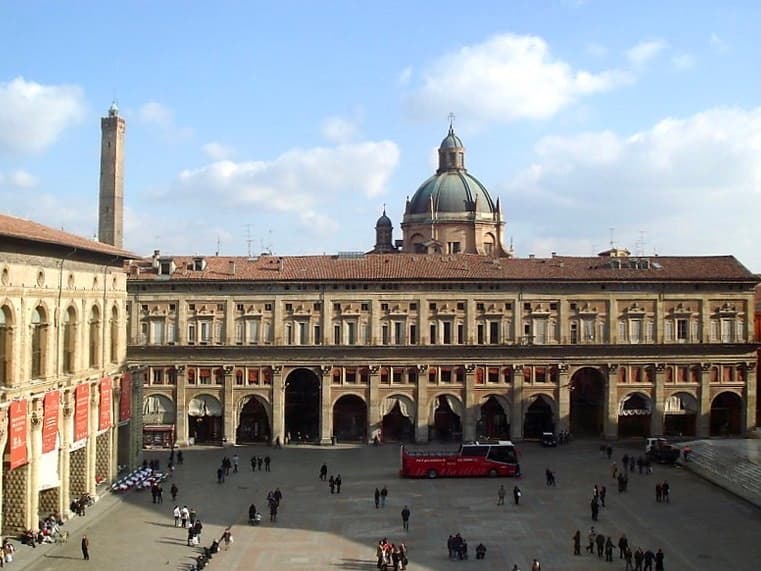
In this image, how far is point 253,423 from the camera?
76750mm

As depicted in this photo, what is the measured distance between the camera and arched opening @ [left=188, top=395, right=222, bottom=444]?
7481cm

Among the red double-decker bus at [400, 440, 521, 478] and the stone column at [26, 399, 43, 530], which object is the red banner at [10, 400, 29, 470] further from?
the red double-decker bus at [400, 440, 521, 478]

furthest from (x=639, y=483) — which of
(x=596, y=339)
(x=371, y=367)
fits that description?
(x=371, y=367)

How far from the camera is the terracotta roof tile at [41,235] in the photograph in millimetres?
41625

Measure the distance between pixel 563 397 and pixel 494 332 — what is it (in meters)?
7.19

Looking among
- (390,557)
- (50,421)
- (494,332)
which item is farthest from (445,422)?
(390,557)

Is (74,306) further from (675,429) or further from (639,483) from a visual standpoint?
(675,429)

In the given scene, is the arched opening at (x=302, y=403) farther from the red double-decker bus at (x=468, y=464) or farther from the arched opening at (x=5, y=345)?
the arched opening at (x=5, y=345)

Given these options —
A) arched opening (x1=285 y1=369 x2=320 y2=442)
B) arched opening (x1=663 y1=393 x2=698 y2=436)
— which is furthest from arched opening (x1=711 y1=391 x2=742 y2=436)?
arched opening (x1=285 y1=369 x2=320 y2=442)

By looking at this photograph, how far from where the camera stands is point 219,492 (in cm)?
5644

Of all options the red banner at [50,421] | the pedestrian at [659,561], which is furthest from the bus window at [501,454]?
the red banner at [50,421]

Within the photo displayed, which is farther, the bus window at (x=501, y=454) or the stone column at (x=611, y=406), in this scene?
the stone column at (x=611, y=406)

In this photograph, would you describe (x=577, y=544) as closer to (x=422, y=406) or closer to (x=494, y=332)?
(x=422, y=406)

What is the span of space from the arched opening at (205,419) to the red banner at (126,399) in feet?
43.7
